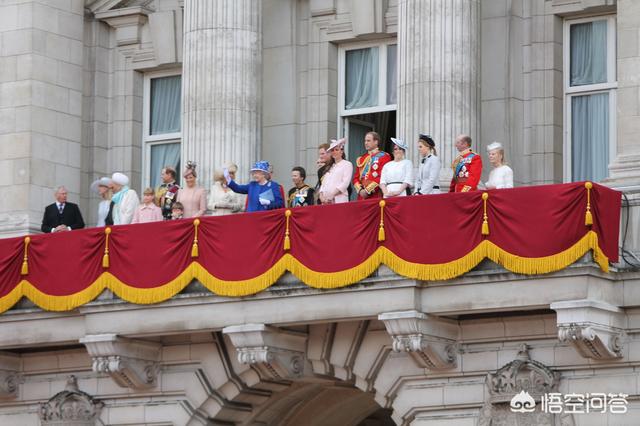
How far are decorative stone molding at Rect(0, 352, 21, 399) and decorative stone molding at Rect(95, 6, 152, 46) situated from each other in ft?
26.0

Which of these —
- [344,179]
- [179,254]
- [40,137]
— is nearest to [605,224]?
[344,179]

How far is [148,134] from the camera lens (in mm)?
47656

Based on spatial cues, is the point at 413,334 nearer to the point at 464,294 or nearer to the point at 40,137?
the point at 464,294

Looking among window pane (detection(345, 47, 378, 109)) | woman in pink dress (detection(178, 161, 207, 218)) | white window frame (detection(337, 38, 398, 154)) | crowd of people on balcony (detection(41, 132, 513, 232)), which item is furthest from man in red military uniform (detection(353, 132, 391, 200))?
window pane (detection(345, 47, 378, 109))

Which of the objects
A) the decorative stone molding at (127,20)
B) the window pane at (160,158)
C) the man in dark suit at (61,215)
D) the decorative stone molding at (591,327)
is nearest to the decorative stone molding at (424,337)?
the decorative stone molding at (591,327)

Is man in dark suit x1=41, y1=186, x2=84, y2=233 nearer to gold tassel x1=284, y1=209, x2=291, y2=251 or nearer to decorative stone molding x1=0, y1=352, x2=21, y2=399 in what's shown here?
decorative stone molding x1=0, y1=352, x2=21, y2=399

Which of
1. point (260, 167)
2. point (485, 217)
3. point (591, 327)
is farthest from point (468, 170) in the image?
point (260, 167)

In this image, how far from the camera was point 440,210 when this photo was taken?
37.4 m

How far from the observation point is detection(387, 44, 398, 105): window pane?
A: 44.3 m

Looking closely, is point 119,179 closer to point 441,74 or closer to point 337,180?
point 337,180

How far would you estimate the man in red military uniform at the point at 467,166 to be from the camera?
124 feet

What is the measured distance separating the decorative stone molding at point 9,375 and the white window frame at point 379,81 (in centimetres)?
792

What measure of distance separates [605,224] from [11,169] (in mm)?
13653

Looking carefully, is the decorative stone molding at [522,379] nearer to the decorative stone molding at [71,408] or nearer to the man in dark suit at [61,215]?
the decorative stone molding at [71,408]
